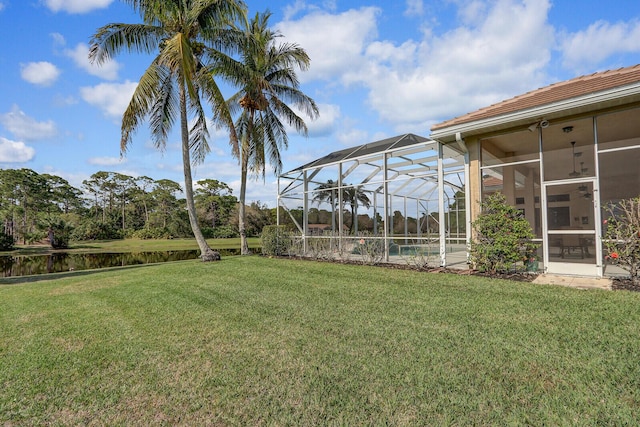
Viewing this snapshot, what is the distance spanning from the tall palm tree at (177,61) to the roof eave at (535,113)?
7390 millimetres

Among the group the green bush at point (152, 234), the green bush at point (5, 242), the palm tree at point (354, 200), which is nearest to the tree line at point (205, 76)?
the palm tree at point (354, 200)

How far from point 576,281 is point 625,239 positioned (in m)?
1.06

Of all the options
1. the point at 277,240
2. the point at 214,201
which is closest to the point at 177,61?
the point at 277,240

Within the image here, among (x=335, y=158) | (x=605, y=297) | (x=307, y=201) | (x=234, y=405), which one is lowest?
(x=234, y=405)

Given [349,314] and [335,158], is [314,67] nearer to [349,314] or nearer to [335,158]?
[335,158]

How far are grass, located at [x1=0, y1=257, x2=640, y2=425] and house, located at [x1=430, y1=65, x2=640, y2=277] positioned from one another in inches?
74.2

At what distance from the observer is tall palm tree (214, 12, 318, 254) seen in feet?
42.7

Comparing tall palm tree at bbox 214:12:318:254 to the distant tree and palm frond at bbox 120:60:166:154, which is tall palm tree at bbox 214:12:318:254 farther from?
the distant tree

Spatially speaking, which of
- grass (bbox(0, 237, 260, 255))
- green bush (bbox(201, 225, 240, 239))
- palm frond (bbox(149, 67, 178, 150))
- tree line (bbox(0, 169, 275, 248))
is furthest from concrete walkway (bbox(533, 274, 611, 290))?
green bush (bbox(201, 225, 240, 239))

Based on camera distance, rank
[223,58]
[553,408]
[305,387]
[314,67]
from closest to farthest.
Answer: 1. [553,408]
2. [305,387]
3. [223,58]
4. [314,67]

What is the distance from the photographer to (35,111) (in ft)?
49.5

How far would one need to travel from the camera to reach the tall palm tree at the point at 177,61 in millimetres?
10617

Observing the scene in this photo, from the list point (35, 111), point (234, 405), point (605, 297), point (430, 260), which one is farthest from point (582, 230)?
point (35, 111)

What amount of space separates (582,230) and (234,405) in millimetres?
7233
